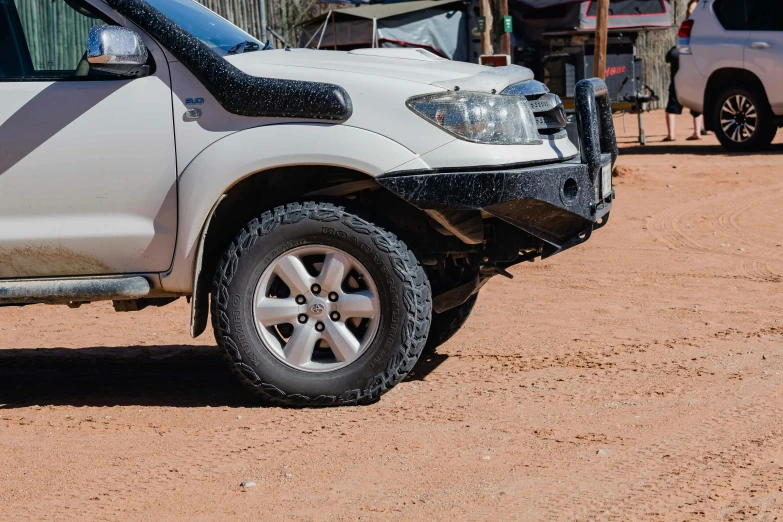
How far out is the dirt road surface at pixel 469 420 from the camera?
3.68m

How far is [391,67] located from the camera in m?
4.85

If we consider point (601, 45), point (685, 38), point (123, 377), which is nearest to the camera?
point (123, 377)

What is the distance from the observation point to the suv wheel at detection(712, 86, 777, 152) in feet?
44.8

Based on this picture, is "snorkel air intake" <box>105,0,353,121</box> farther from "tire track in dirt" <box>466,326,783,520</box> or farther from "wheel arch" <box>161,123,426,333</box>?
"tire track in dirt" <box>466,326,783,520</box>

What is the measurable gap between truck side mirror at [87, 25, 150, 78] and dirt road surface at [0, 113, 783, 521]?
4.74 feet

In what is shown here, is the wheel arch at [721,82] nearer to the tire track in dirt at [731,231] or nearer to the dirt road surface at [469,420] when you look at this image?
the tire track in dirt at [731,231]

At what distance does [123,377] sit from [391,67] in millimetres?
2199

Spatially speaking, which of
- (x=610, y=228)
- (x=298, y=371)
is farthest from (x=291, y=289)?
(x=610, y=228)

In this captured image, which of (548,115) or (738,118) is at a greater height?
(548,115)

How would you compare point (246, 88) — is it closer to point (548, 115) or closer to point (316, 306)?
point (316, 306)

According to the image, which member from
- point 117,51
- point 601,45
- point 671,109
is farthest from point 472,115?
point 671,109

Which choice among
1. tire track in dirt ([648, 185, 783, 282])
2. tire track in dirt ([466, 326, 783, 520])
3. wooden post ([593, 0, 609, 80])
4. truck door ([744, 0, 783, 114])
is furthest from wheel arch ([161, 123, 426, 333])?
truck door ([744, 0, 783, 114])

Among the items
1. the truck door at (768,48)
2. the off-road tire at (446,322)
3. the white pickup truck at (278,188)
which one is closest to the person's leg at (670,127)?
the truck door at (768,48)

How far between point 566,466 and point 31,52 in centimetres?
293
